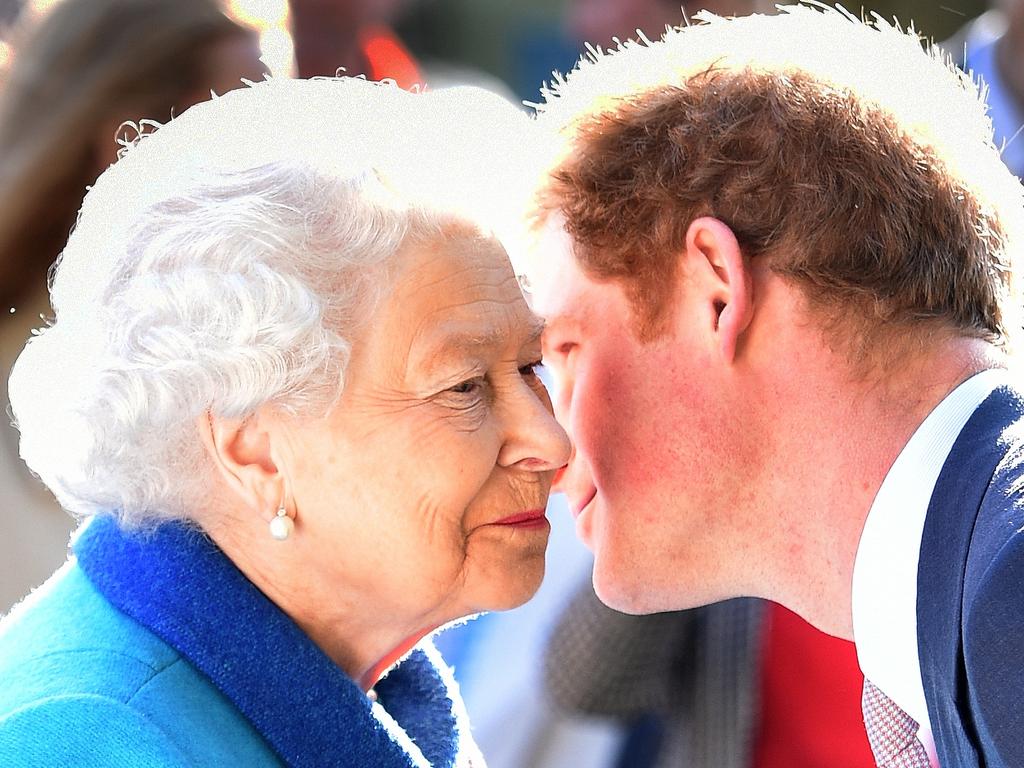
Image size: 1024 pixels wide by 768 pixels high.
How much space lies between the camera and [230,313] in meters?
1.70

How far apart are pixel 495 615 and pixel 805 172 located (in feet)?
4.40

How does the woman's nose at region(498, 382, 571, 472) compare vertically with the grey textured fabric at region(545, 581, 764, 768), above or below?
above

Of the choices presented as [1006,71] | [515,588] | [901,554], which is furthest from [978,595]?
[1006,71]

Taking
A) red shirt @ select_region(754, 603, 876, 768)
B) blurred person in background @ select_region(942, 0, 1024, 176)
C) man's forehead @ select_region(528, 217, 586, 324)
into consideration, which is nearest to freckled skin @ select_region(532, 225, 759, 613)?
man's forehead @ select_region(528, 217, 586, 324)

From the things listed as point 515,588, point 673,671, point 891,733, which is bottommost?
point 673,671

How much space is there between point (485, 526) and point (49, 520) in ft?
4.96

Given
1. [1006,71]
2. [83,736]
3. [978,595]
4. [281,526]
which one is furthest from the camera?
[1006,71]

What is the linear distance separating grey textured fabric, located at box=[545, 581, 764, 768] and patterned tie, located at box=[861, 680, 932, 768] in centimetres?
70

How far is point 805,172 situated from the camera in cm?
207

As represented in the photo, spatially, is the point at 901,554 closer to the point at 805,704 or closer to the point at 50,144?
the point at 805,704

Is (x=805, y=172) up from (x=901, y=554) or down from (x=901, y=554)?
up

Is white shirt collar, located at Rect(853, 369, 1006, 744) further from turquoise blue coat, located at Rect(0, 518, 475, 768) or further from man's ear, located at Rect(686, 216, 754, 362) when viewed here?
turquoise blue coat, located at Rect(0, 518, 475, 768)

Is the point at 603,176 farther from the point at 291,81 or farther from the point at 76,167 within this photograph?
the point at 76,167

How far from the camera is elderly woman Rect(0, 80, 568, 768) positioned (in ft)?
5.46
